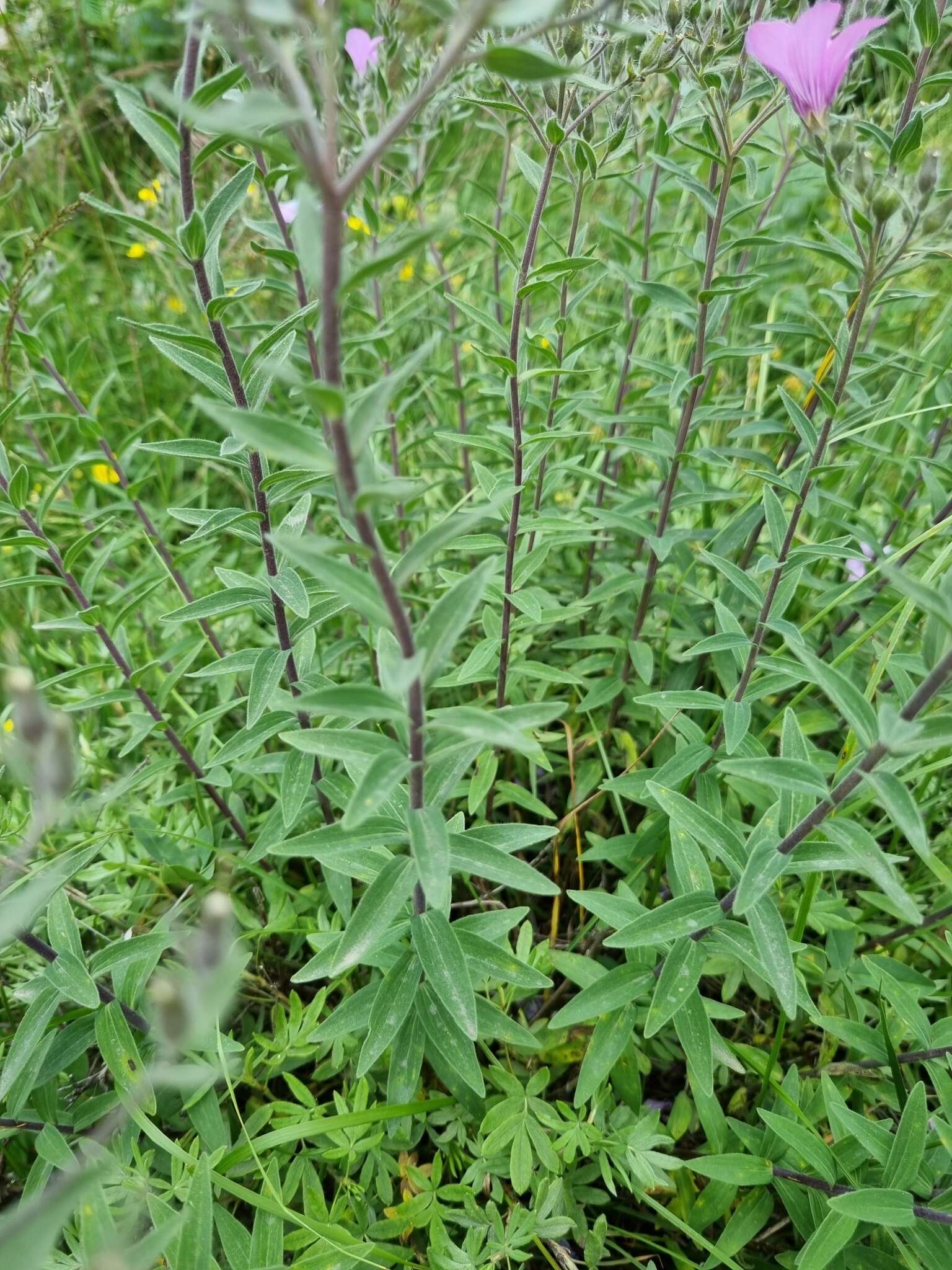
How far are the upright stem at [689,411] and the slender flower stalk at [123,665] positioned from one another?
1.01 metres

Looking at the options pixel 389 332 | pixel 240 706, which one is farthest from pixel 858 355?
pixel 240 706

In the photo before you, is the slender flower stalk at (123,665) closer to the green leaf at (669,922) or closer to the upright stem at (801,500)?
→ the green leaf at (669,922)

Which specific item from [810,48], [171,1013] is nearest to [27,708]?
[171,1013]

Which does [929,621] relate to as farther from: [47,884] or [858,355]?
[47,884]

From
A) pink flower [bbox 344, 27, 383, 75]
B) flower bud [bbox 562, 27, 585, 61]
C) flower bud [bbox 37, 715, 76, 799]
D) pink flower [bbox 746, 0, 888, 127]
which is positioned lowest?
flower bud [bbox 37, 715, 76, 799]

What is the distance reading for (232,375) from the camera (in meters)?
1.41

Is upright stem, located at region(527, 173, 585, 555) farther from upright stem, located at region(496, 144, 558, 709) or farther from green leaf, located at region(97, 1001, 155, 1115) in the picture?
green leaf, located at region(97, 1001, 155, 1115)

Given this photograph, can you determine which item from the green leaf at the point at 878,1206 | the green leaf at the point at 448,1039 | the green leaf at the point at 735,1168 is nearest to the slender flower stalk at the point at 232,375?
the green leaf at the point at 448,1039

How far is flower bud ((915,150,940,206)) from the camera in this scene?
1.23m

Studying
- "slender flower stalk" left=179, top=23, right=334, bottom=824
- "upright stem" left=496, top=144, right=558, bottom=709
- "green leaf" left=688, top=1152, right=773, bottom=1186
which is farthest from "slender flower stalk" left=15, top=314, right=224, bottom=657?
"green leaf" left=688, top=1152, right=773, bottom=1186

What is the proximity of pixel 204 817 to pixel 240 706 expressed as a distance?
0.40m

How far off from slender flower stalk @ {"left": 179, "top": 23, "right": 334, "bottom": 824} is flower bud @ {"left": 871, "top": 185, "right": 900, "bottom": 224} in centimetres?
100

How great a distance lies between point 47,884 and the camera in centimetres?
110

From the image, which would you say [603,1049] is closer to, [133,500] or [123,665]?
[123,665]
